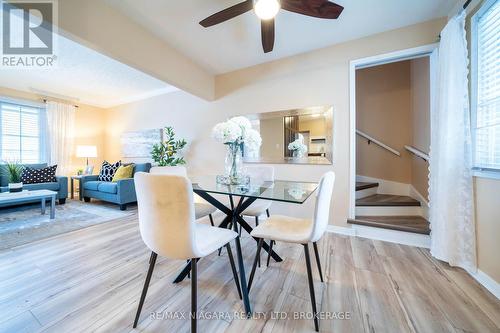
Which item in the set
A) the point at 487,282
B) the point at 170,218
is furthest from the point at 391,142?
the point at 170,218

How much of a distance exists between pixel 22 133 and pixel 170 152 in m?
3.36

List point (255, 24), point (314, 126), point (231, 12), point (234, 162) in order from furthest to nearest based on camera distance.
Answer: point (314, 126)
point (255, 24)
point (234, 162)
point (231, 12)

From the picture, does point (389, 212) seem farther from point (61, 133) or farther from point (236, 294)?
point (61, 133)

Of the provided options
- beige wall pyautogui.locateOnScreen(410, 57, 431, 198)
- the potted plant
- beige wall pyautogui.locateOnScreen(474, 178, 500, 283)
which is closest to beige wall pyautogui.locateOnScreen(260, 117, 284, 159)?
beige wall pyautogui.locateOnScreen(410, 57, 431, 198)

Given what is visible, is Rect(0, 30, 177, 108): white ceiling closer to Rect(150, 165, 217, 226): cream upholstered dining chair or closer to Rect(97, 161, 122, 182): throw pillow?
Rect(97, 161, 122, 182): throw pillow

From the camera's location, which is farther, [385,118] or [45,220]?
[385,118]

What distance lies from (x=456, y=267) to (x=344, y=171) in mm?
1254

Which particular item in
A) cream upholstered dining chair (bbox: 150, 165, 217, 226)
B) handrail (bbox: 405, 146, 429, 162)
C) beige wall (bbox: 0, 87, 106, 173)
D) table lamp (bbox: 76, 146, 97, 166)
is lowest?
cream upholstered dining chair (bbox: 150, 165, 217, 226)

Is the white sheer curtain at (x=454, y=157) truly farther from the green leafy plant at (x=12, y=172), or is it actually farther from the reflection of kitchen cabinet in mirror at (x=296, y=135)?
the green leafy plant at (x=12, y=172)

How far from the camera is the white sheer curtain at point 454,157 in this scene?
1.55 metres

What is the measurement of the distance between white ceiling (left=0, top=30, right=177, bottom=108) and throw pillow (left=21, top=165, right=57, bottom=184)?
5.62 ft

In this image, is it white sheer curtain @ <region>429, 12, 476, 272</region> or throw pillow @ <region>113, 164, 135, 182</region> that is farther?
throw pillow @ <region>113, 164, 135, 182</region>

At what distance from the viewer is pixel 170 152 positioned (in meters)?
3.80

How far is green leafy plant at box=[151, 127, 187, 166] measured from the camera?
146 inches
